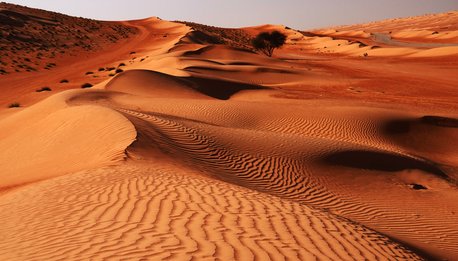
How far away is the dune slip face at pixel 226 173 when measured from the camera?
207 inches

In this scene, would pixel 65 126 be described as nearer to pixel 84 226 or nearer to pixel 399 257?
pixel 84 226

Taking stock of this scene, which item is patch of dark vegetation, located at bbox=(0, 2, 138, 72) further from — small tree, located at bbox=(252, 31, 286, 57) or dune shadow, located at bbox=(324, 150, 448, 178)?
dune shadow, located at bbox=(324, 150, 448, 178)

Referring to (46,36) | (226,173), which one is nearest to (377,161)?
(226,173)

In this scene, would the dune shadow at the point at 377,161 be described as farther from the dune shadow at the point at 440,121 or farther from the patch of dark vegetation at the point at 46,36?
the patch of dark vegetation at the point at 46,36

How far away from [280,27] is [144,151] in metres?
102

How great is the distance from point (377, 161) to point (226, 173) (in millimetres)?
5327

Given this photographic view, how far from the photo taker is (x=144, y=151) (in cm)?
1016

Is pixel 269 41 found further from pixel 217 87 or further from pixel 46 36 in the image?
pixel 217 87

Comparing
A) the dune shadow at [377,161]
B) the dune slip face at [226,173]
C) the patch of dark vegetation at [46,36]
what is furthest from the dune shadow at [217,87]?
the patch of dark vegetation at [46,36]

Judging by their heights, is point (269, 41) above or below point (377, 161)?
above

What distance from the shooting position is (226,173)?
10.5m

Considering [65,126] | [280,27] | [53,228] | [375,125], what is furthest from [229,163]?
[280,27]

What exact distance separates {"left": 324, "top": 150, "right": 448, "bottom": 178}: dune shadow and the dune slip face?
5 centimetres

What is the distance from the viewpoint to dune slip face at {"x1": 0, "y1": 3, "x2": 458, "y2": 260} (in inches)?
207
